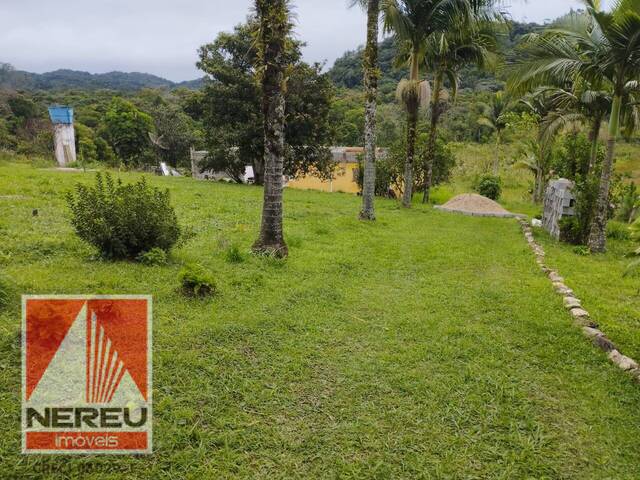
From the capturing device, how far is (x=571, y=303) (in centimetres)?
521

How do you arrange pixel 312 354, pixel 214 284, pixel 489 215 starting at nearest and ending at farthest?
pixel 312 354 → pixel 214 284 → pixel 489 215

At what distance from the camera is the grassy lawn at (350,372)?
2557mm

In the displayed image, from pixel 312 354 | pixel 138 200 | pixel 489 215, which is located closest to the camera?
pixel 312 354

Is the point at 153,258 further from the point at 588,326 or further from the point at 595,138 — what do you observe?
the point at 595,138

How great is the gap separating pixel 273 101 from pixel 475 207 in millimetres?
10817

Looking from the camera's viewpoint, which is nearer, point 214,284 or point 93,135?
point 214,284

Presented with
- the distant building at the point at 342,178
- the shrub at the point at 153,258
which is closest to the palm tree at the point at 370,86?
the shrub at the point at 153,258

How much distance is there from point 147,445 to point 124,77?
480 ft

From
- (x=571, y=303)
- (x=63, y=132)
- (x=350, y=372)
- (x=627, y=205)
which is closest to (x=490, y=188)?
(x=627, y=205)

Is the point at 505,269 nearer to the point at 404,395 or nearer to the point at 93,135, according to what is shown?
the point at 404,395

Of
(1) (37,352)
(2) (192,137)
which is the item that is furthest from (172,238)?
(2) (192,137)

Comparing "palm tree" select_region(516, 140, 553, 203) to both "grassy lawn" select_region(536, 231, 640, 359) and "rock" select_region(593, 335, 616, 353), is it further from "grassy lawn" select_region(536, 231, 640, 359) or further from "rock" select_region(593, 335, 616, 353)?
"rock" select_region(593, 335, 616, 353)

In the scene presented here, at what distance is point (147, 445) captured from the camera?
2.51 m

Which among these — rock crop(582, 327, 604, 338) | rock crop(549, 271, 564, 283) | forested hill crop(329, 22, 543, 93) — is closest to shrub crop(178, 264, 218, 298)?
rock crop(582, 327, 604, 338)
